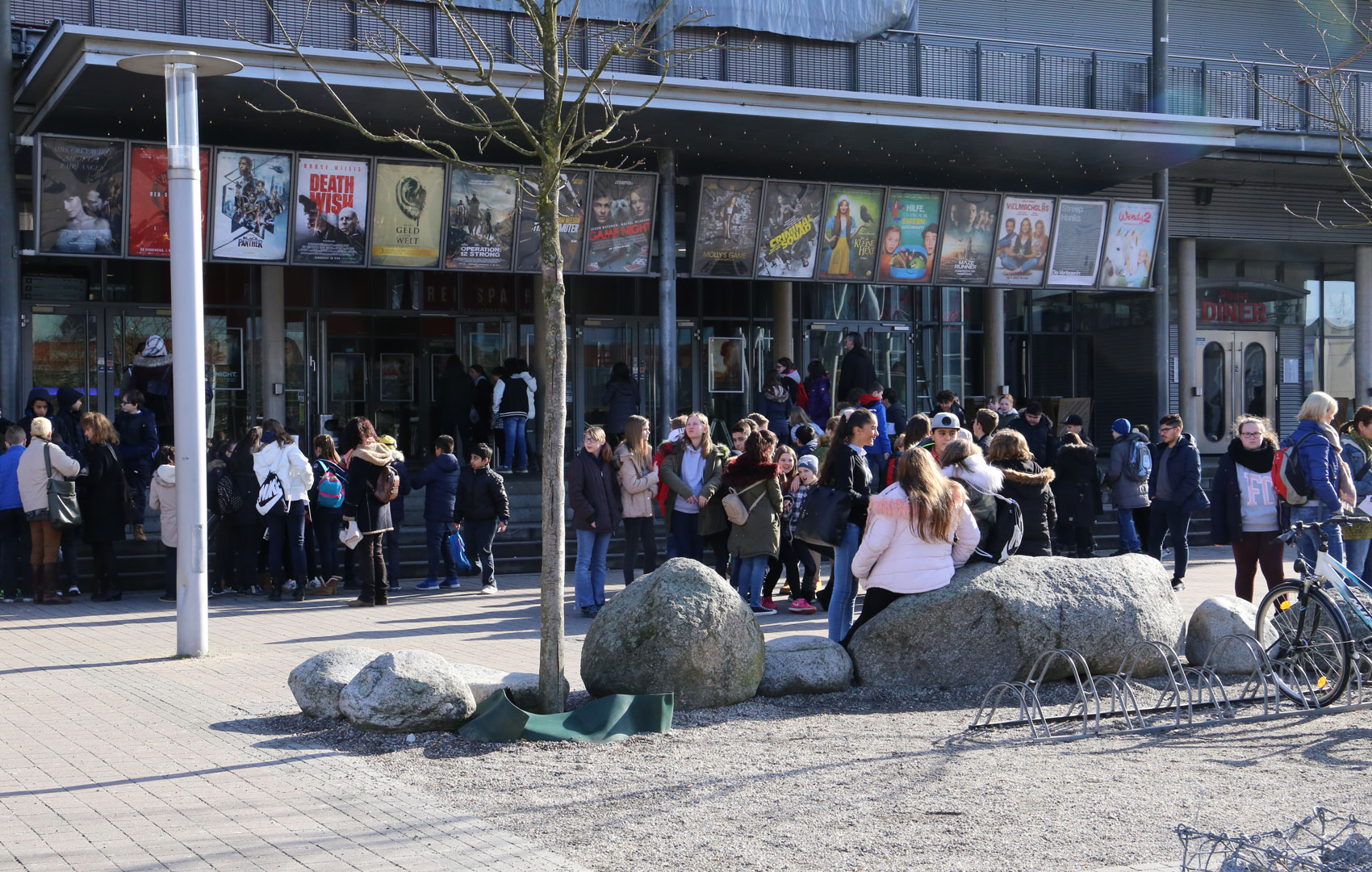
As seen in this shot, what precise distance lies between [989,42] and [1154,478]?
29.8ft

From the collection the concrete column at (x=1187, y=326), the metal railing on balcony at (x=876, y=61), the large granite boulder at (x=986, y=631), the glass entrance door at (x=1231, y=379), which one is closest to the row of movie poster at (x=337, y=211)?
the metal railing on balcony at (x=876, y=61)

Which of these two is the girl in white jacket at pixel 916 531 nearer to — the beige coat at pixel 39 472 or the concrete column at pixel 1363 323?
the beige coat at pixel 39 472

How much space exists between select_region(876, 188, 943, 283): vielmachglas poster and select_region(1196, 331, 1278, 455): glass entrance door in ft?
27.8

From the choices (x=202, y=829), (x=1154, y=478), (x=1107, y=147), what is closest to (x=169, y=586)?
(x=202, y=829)

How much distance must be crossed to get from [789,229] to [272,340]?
823 centimetres

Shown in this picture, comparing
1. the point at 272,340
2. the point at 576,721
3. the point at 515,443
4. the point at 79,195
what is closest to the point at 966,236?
the point at 515,443

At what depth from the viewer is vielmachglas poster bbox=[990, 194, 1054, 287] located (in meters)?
21.3

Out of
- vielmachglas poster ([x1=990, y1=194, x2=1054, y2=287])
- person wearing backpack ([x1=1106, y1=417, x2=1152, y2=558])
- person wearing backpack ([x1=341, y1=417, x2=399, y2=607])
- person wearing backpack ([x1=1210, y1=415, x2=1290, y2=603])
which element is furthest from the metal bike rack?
vielmachglas poster ([x1=990, y1=194, x2=1054, y2=287])

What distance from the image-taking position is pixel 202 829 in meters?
5.44

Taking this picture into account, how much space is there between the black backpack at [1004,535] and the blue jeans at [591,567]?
446 centimetres

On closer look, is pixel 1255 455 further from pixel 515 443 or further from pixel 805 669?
pixel 515 443

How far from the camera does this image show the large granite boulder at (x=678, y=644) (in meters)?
7.77

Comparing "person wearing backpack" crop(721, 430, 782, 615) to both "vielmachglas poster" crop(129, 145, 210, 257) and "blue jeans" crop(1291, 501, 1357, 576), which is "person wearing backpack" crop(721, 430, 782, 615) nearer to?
"blue jeans" crop(1291, 501, 1357, 576)

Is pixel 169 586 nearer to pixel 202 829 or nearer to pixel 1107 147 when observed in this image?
pixel 202 829
